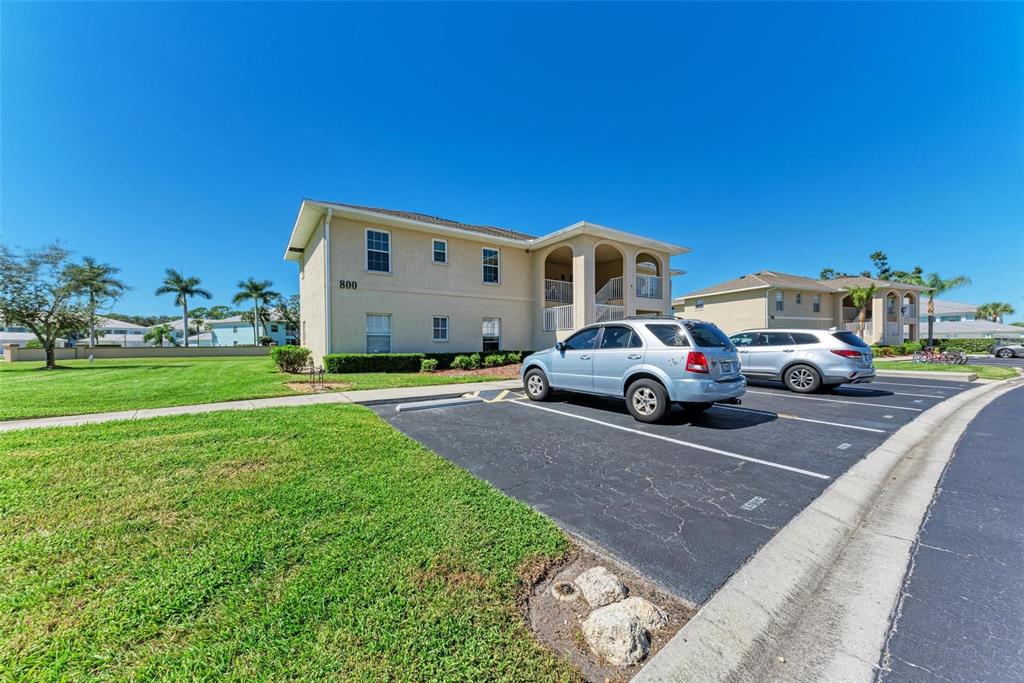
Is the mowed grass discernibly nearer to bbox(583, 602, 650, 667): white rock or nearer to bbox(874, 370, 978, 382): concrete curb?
bbox(583, 602, 650, 667): white rock

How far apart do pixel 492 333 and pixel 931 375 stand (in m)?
16.4

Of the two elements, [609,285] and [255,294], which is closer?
[609,285]

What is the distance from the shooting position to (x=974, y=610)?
230cm

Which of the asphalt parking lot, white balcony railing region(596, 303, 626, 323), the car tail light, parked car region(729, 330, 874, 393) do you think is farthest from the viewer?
white balcony railing region(596, 303, 626, 323)

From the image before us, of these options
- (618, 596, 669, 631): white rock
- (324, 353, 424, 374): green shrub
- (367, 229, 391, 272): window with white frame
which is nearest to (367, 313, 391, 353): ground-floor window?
(324, 353, 424, 374): green shrub

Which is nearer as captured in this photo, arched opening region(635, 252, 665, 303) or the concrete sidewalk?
the concrete sidewalk

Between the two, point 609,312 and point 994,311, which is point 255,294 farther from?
point 994,311

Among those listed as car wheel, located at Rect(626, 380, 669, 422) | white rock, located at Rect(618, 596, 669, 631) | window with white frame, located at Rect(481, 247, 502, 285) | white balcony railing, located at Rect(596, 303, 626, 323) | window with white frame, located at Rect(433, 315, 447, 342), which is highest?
window with white frame, located at Rect(481, 247, 502, 285)

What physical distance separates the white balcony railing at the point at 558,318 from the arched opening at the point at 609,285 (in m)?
1.21

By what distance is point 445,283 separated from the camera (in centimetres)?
1672

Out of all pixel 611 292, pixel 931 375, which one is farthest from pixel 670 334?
pixel 931 375

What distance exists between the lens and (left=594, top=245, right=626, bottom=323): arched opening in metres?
17.9

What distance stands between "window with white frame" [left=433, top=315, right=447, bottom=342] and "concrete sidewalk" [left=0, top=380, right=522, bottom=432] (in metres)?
6.06

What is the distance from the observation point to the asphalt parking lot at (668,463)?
294cm
